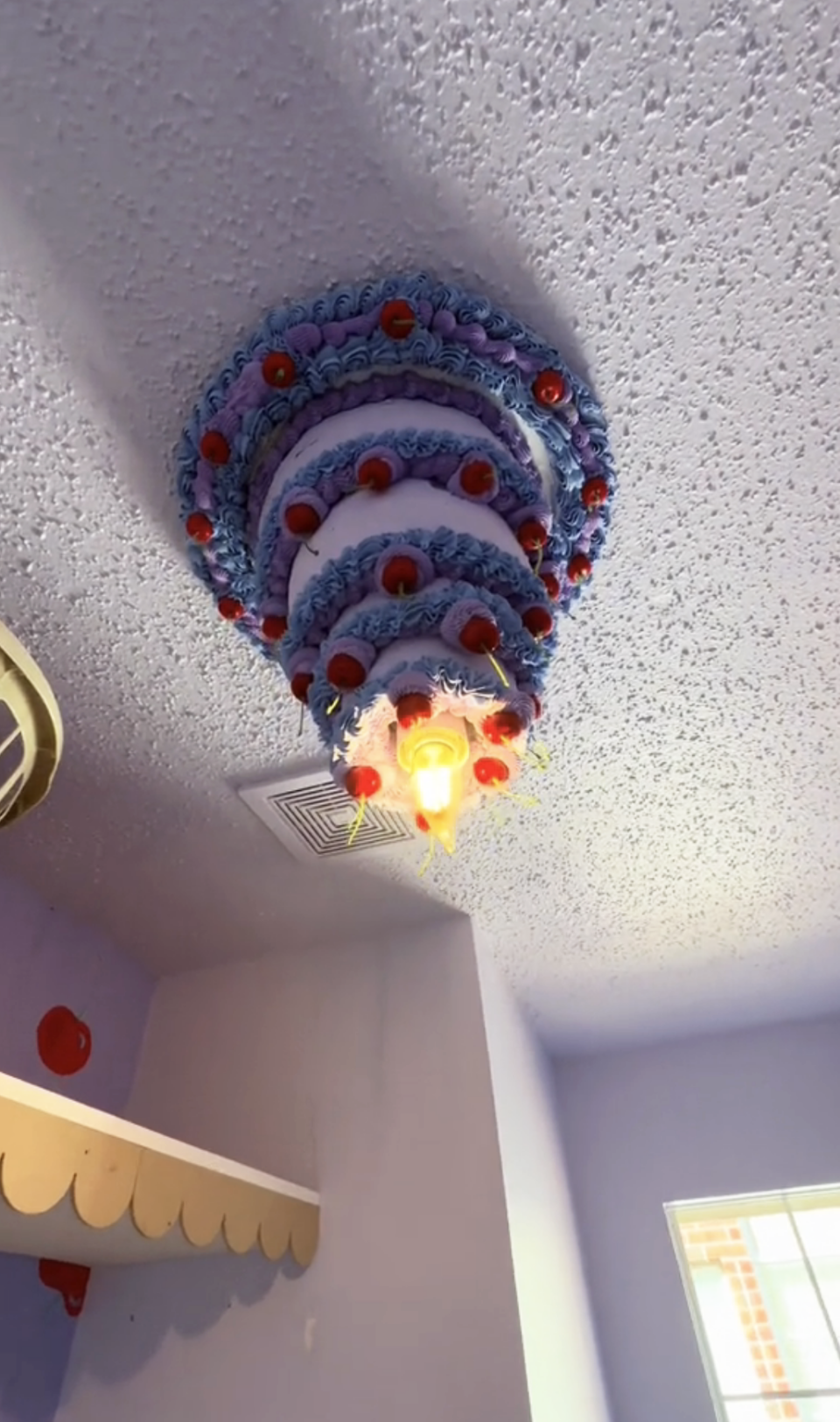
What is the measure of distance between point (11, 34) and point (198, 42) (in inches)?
4.5

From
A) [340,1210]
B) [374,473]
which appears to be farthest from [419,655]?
[340,1210]

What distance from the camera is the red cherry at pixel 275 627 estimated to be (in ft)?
2.26

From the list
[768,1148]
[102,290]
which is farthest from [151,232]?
[768,1148]

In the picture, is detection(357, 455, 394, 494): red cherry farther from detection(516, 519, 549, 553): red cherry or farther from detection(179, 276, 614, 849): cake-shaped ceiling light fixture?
detection(516, 519, 549, 553): red cherry

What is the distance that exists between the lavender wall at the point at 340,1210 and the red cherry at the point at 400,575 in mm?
817

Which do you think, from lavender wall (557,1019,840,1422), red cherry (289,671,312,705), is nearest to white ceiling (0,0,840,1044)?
red cherry (289,671,312,705)

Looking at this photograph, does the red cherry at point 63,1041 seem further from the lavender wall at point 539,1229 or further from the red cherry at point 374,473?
the red cherry at point 374,473

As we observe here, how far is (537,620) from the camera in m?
0.62

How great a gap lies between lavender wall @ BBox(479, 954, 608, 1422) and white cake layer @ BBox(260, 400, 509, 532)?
0.86 m

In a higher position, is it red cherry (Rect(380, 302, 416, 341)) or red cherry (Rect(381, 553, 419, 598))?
red cherry (Rect(380, 302, 416, 341))

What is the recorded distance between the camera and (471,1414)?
0.90 metres

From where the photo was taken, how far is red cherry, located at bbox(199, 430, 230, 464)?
2.23 feet

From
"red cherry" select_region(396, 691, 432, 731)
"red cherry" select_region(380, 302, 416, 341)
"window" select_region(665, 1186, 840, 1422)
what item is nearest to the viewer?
"red cherry" select_region(396, 691, 432, 731)

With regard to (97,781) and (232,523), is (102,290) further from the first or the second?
(97,781)
